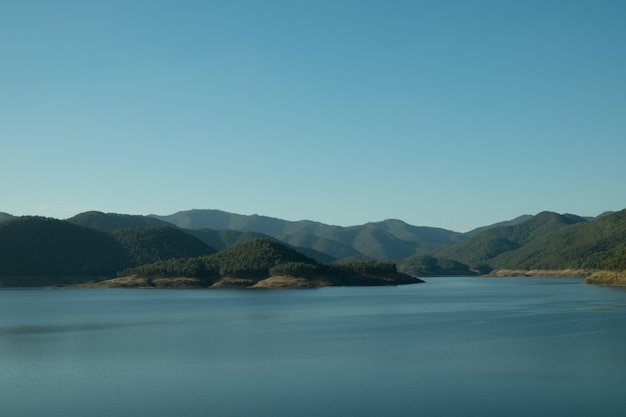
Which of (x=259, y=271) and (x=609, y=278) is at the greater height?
(x=259, y=271)

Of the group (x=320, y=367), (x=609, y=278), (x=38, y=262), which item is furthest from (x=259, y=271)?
(x=320, y=367)

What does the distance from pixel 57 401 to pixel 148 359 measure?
42.3ft

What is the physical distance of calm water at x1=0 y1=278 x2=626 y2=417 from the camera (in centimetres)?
3009

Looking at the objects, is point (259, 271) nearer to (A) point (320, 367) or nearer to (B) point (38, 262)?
(B) point (38, 262)

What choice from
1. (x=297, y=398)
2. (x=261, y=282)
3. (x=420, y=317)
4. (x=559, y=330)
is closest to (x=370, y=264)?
(x=261, y=282)

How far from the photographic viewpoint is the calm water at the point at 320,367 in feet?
98.7

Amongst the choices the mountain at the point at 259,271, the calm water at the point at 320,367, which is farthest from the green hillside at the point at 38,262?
the calm water at the point at 320,367

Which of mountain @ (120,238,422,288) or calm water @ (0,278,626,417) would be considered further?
mountain @ (120,238,422,288)

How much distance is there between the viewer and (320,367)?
40188 mm

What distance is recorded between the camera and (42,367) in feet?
137

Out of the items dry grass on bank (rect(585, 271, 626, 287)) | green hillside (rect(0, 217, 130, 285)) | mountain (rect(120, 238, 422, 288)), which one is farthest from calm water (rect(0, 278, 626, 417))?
green hillside (rect(0, 217, 130, 285))

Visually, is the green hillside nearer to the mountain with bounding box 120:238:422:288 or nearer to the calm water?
the mountain with bounding box 120:238:422:288

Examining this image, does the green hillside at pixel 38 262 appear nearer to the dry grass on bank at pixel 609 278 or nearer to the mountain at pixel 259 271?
the mountain at pixel 259 271

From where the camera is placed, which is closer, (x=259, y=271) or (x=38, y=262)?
(x=259, y=271)
